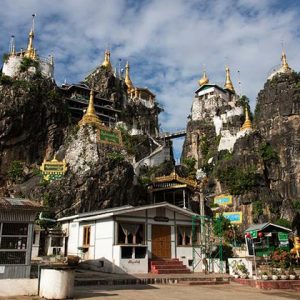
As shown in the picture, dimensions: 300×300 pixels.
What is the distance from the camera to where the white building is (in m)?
22.4

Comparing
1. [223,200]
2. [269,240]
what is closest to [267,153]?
[223,200]

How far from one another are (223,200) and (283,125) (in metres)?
22.0

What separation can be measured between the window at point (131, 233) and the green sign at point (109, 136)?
25.3 metres

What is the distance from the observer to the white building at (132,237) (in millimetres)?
22438

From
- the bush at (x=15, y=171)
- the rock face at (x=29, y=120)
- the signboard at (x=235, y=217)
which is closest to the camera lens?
the bush at (x=15, y=171)

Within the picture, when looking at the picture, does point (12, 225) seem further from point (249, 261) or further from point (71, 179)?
point (71, 179)

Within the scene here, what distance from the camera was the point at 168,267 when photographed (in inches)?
920

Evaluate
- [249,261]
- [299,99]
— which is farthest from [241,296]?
[299,99]

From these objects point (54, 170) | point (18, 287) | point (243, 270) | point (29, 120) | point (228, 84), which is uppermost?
point (228, 84)

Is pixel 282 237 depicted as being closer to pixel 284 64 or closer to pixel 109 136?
pixel 109 136

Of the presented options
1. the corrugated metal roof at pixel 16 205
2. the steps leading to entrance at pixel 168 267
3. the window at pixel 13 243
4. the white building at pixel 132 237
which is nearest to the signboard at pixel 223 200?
the white building at pixel 132 237

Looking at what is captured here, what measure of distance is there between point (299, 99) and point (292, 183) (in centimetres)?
1713

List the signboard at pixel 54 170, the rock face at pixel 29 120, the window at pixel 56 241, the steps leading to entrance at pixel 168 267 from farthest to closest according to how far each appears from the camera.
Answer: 1. the rock face at pixel 29 120
2. the signboard at pixel 54 170
3. the window at pixel 56 241
4. the steps leading to entrance at pixel 168 267

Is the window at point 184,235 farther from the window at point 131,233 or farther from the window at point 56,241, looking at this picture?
the window at point 56,241
